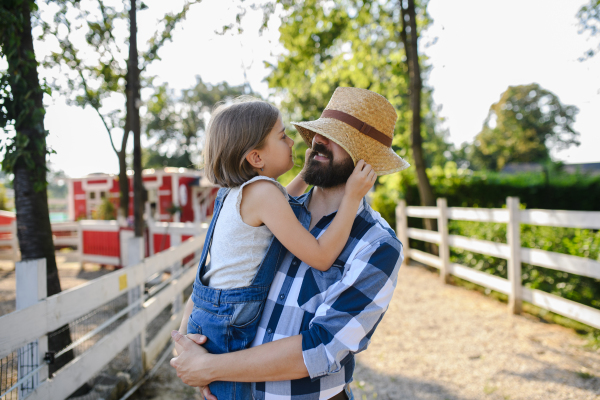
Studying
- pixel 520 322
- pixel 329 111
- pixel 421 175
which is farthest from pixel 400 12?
pixel 329 111

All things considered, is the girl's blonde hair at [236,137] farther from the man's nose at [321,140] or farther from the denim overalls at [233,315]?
the denim overalls at [233,315]

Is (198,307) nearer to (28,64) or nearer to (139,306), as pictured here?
(28,64)

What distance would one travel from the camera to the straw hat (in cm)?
160

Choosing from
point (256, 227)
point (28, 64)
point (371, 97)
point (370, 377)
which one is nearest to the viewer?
point (256, 227)

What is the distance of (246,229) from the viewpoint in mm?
1495

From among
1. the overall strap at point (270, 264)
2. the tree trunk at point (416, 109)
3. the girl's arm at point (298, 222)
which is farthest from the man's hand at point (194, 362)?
the tree trunk at point (416, 109)

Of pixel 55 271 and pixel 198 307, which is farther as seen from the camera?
pixel 55 271

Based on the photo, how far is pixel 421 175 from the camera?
30.6 ft

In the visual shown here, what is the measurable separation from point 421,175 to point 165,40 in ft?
19.9

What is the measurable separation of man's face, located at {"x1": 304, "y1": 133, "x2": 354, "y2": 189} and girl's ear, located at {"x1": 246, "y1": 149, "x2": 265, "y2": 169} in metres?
0.20

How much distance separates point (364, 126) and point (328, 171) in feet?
0.77

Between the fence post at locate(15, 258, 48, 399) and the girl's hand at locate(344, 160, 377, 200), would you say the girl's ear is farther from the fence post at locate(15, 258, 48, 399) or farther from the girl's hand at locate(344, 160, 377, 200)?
the fence post at locate(15, 258, 48, 399)

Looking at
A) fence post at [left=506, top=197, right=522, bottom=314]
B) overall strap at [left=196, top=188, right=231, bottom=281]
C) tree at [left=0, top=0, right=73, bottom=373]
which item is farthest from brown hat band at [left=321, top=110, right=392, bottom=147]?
fence post at [left=506, top=197, right=522, bottom=314]

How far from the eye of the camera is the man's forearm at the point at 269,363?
1261 millimetres
